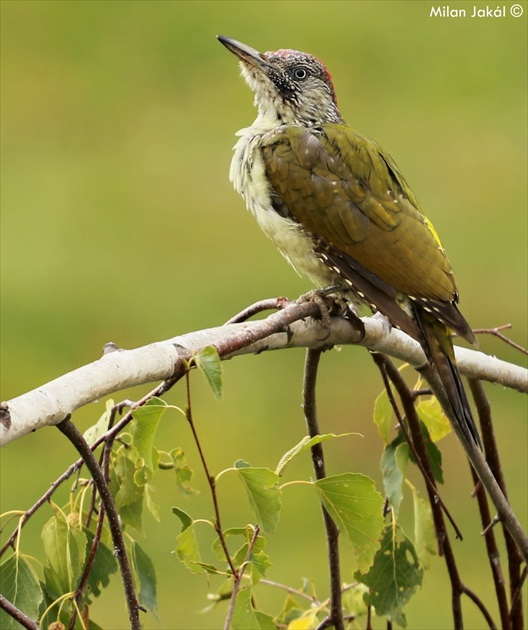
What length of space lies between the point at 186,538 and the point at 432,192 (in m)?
7.93

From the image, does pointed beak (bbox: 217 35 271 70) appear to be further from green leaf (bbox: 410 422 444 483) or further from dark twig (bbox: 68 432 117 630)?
dark twig (bbox: 68 432 117 630)

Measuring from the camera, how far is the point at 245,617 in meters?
2.23

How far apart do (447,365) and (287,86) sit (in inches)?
55.1

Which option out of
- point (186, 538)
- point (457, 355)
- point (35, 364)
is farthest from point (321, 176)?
point (35, 364)

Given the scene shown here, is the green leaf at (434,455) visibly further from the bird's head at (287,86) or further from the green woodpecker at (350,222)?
the bird's head at (287,86)

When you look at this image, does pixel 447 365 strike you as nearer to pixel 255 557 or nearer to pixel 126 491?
pixel 126 491

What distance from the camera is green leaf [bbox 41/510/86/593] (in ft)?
7.73

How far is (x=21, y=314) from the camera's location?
8.20 meters

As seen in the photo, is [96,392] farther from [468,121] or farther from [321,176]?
[468,121]

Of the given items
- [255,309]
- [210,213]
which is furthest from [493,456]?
[210,213]

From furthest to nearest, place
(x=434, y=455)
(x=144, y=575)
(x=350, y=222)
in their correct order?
(x=350, y=222) → (x=434, y=455) → (x=144, y=575)

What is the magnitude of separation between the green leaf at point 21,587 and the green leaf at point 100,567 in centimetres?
24

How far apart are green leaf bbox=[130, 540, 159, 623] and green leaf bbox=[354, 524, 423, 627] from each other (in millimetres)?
520

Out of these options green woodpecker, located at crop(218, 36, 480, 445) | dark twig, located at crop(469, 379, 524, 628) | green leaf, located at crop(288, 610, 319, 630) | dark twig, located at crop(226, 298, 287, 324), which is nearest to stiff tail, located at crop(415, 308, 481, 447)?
green woodpecker, located at crop(218, 36, 480, 445)
